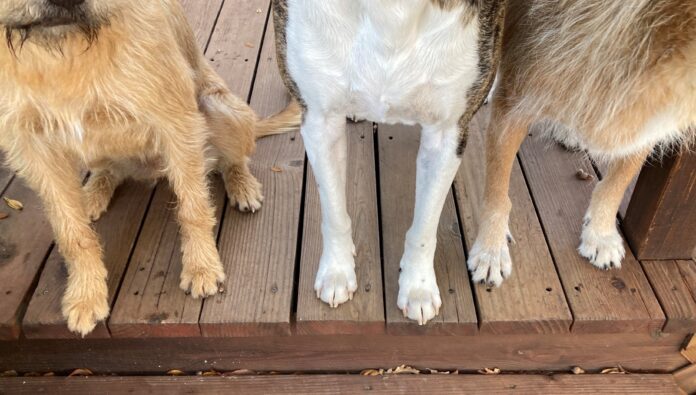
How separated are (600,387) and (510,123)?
1.13m

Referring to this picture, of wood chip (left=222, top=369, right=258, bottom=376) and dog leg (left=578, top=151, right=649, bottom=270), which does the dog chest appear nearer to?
dog leg (left=578, top=151, right=649, bottom=270)

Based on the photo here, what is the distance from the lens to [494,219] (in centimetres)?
208

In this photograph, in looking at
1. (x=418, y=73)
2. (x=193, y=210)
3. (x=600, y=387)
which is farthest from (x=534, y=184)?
(x=193, y=210)

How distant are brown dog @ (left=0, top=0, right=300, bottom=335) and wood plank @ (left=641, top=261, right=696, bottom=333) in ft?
5.30

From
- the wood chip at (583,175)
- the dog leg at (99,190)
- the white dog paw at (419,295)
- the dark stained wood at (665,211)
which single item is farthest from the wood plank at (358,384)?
the wood chip at (583,175)

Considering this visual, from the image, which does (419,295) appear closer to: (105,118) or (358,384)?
(358,384)

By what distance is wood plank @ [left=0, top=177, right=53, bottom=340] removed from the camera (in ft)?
6.52

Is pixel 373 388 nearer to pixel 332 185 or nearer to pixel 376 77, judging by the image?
pixel 332 185

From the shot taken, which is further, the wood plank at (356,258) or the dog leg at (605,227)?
the dog leg at (605,227)

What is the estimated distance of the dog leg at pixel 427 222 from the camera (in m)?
1.69

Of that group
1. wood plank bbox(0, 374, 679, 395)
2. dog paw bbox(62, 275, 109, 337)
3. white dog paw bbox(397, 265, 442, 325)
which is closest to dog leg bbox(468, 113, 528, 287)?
white dog paw bbox(397, 265, 442, 325)

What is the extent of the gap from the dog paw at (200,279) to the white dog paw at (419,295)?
2.26 ft

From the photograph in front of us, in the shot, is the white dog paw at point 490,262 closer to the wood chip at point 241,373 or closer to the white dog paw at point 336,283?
the white dog paw at point 336,283

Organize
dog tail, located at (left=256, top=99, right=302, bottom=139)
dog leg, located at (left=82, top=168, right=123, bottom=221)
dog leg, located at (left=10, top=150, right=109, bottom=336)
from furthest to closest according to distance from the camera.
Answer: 1. dog tail, located at (left=256, top=99, right=302, bottom=139)
2. dog leg, located at (left=82, top=168, right=123, bottom=221)
3. dog leg, located at (left=10, top=150, right=109, bottom=336)
